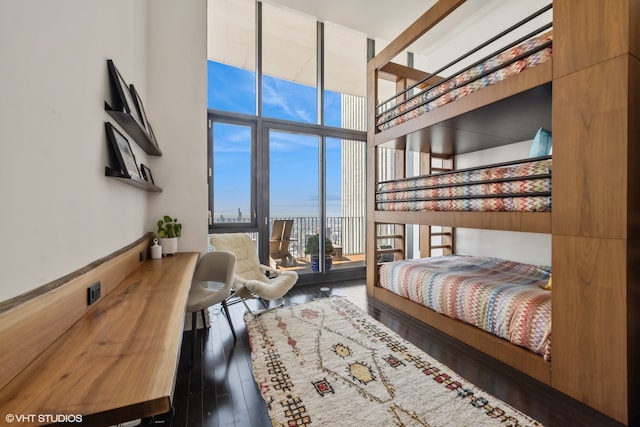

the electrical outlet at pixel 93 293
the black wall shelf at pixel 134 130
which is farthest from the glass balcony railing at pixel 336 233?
the electrical outlet at pixel 93 293

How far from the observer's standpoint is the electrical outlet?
1.14 metres

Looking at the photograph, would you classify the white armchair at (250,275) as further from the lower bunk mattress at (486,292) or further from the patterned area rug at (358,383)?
the lower bunk mattress at (486,292)

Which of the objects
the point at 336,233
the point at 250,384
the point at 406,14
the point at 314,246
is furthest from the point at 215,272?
the point at 406,14

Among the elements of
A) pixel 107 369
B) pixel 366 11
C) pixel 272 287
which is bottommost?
pixel 272 287

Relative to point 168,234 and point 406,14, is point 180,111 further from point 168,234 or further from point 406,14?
point 406,14

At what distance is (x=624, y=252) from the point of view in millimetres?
1369

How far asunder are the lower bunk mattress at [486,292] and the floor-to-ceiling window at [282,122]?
5.37 feet

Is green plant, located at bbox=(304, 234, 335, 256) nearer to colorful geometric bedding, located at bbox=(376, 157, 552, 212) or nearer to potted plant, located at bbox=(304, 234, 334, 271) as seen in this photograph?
potted plant, located at bbox=(304, 234, 334, 271)

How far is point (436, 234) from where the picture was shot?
424 cm

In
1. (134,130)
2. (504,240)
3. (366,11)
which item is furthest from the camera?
(366,11)

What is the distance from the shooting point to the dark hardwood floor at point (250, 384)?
1486 millimetres

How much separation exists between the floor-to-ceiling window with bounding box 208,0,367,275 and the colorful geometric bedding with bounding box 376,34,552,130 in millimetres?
1591

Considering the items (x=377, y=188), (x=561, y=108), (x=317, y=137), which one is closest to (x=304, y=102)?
(x=317, y=137)
